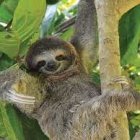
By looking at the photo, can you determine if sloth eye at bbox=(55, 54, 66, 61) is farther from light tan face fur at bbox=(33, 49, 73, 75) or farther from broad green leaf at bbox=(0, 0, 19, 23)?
broad green leaf at bbox=(0, 0, 19, 23)

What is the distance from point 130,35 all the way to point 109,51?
608mm

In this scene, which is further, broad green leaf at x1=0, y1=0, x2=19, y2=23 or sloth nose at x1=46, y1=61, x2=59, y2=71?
sloth nose at x1=46, y1=61, x2=59, y2=71

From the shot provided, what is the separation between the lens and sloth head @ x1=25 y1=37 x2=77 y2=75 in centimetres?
316

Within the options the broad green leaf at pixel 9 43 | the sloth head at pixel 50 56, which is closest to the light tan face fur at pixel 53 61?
the sloth head at pixel 50 56

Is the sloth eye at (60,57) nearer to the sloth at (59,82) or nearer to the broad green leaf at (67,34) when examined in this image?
the sloth at (59,82)

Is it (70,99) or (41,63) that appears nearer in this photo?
(70,99)

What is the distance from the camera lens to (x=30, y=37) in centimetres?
277

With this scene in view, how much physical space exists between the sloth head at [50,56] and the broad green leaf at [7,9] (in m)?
0.28

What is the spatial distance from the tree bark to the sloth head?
0.80 metres

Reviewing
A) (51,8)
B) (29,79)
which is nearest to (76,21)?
(51,8)

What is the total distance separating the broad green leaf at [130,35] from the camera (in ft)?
9.46

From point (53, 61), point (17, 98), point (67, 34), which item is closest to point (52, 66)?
point (53, 61)

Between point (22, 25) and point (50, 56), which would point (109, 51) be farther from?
point (50, 56)

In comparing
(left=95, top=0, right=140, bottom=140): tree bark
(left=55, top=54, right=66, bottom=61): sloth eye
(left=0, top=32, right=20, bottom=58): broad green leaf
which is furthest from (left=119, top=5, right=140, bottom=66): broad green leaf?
(left=0, top=32, right=20, bottom=58): broad green leaf
